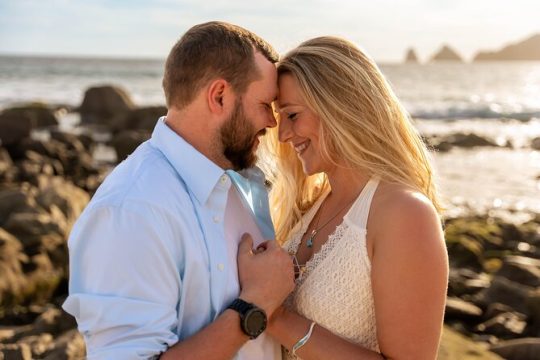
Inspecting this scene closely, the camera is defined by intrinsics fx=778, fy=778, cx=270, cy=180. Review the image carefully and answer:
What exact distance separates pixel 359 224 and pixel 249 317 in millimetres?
725

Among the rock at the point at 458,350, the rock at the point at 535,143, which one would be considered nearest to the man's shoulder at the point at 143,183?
the rock at the point at 458,350

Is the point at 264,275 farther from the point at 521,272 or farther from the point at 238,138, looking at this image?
the point at 521,272

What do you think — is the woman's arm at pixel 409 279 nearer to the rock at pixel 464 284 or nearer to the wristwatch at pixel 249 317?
the wristwatch at pixel 249 317


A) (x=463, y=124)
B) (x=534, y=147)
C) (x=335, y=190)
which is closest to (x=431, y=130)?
(x=463, y=124)

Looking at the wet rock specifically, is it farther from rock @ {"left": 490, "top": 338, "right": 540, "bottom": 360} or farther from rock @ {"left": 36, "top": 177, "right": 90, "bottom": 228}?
rock @ {"left": 490, "top": 338, "right": 540, "bottom": 360}

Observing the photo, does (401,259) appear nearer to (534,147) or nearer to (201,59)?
(201,59)

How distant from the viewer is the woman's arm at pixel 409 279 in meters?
2.82

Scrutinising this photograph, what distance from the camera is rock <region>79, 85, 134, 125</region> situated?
30.2 m

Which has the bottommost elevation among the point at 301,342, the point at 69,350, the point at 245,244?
the point at 69,350

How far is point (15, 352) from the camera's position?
5.99m

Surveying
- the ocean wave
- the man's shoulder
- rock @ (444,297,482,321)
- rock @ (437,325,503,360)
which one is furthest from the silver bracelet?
the ocean wave

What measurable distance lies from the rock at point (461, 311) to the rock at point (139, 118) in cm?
1910

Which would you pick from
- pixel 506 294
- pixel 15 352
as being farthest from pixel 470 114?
pixel 15 352

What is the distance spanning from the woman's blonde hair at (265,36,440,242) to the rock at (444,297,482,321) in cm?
486
